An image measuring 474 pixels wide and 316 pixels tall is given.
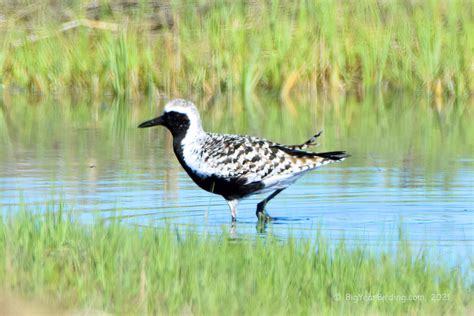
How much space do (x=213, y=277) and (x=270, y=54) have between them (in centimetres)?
1099

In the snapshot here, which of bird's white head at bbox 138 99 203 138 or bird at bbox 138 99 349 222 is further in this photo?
bird's white head at bbox 138 99 203 138

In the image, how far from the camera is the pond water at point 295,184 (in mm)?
8984

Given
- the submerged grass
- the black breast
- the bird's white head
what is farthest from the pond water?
the submerged grass

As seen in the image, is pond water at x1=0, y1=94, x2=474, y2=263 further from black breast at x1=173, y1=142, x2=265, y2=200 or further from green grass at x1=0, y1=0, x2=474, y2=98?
green grass at x1=0, y1=0, x2=474, y2=98

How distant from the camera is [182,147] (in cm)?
970

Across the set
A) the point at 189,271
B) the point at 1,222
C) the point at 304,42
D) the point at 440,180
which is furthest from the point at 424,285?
the point at 304,42

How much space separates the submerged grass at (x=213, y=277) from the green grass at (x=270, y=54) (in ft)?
33.0

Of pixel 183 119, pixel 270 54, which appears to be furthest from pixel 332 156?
pixel 270 54

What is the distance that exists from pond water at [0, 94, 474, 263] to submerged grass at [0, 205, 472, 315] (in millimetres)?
758

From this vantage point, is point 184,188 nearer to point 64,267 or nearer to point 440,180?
point 440,180

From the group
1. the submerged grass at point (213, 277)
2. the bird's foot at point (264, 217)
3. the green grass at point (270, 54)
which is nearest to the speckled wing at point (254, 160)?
the bird's foot at point (264, 217)

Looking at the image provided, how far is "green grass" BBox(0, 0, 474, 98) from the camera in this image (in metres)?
16.9

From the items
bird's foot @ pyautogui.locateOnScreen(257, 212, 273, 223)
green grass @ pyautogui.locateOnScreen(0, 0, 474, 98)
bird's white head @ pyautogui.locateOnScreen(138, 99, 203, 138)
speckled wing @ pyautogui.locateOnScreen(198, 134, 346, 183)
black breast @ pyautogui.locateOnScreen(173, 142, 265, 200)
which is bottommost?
bird's foot @ pyautogui.locateOnScreen(257, 212, 273, 223)

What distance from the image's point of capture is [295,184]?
10984 millimetres
